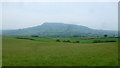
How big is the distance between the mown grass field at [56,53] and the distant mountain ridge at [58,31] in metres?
0.45

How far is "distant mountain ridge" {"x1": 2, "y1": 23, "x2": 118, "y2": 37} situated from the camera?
5252 millimetres

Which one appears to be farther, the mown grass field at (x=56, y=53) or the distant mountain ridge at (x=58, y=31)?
the distant mountain ridge at (x=58, y=31)

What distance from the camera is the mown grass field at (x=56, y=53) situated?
3527mm

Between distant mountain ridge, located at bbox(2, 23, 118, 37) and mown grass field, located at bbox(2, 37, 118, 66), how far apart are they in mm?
448

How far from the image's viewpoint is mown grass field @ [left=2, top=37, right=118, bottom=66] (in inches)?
139

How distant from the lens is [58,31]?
5.77 metres

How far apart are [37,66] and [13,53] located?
1.30 meters

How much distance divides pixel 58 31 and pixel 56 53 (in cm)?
192

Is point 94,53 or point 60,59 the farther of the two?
point 94,53

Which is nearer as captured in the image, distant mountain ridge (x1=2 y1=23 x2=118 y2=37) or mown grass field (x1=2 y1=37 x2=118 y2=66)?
mown grass field (x1=2 y1=37 x2=118 y2=66)

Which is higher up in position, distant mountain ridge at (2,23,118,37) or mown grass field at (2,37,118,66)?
distant mountain ridge at (2,23,118,37)

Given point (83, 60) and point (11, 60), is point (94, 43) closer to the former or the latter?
point (83, 60)

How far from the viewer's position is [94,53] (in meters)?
4.12

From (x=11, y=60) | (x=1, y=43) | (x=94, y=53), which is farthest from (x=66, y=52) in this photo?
(x=1, y=43)
